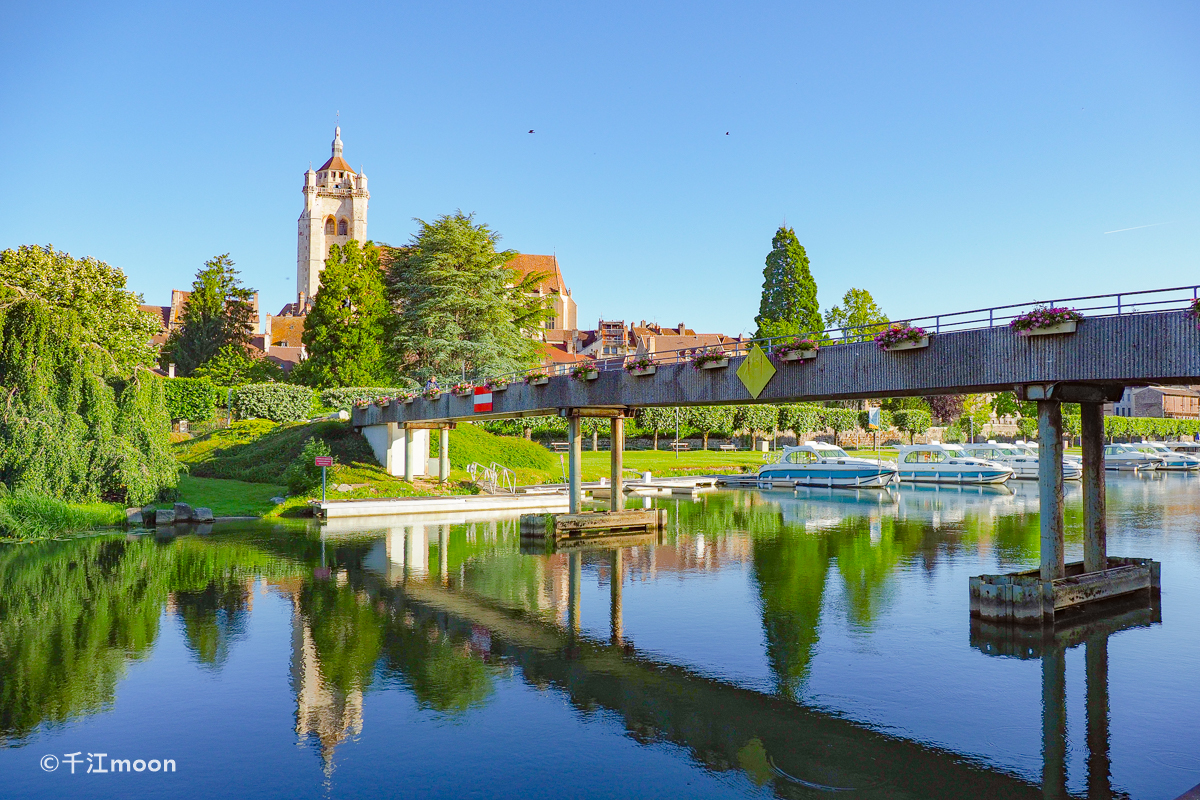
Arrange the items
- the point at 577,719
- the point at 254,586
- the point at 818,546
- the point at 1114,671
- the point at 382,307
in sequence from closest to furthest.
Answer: the point at 577,719, the point at 1114,671, the point at 254,586, the point at 818,546, the point at 382,307

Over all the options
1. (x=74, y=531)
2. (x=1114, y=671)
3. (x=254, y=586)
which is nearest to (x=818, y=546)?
(x=1114, y=671)

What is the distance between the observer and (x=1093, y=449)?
18.5 metres

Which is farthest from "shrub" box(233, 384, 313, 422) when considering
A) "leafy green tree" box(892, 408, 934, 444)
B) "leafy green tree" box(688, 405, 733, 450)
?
"leafy green tree" box(892, 408, 934, 444)

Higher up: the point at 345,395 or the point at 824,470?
the point at 345,395

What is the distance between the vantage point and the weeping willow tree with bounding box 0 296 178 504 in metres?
28.6

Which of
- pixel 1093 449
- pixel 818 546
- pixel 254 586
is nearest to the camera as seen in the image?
pixel 1093 449

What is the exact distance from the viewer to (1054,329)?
15.8m

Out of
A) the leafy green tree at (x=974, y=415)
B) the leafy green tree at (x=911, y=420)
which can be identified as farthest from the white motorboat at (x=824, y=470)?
the leafy green tree at (x=974, y=415)

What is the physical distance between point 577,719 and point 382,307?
5813 centimetres

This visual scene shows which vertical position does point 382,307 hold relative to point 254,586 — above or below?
above

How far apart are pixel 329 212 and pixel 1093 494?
417 ft

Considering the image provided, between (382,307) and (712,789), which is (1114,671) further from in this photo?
(382,307)

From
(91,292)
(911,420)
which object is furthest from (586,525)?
(911,420)

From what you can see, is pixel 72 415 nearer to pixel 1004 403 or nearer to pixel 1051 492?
pixel 1051 492
